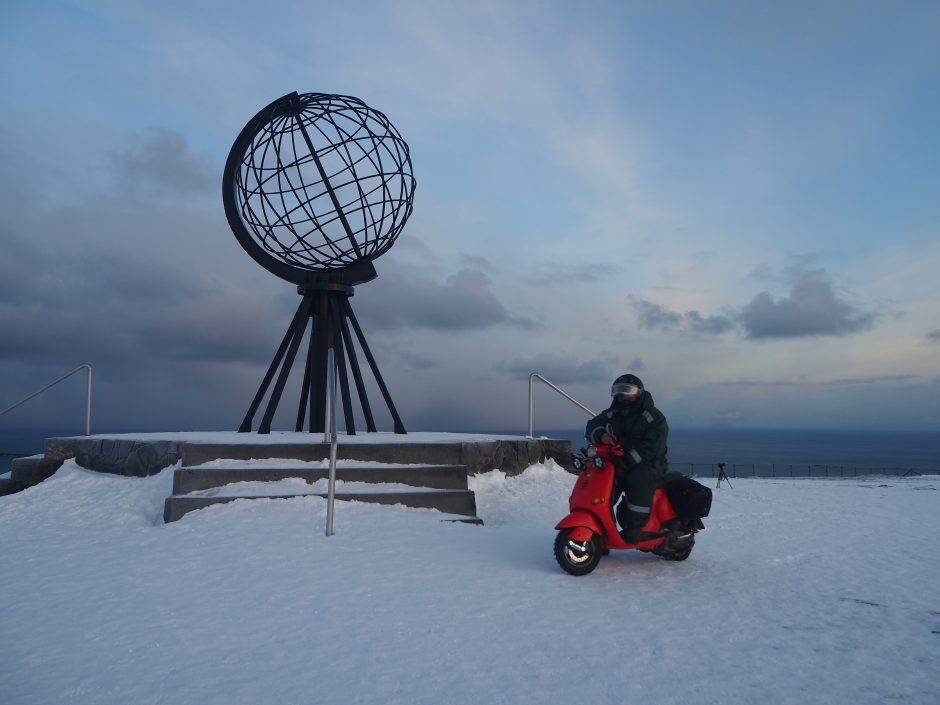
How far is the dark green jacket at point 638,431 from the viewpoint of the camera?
507 cm

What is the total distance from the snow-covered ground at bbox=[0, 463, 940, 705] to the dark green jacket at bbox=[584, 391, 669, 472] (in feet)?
2.65

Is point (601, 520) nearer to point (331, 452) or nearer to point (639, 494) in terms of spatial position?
point (639, 494)

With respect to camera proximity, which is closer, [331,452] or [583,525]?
[583,525]

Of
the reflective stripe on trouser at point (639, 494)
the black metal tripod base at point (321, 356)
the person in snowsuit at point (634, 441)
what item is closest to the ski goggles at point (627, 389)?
the person in snowsuit at point (634, 441)

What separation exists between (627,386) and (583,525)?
1031 mm

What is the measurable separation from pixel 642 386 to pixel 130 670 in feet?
11.9

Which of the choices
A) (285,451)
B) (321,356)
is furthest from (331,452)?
(321,356)

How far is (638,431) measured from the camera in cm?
523

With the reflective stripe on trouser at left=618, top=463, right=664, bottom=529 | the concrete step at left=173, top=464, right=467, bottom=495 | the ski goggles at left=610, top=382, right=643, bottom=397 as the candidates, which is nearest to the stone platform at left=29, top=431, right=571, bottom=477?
the concrete step at left=173, top=464, right=467, bottom=495

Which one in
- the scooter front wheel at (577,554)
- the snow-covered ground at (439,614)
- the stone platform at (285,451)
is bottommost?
the snow-covered ground at (439,614)

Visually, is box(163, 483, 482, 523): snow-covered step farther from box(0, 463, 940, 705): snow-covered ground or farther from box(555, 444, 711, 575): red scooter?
box(555, 444, 711, 575): red scooter

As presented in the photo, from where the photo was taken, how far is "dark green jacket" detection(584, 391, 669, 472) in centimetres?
507

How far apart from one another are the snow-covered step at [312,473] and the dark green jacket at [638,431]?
10.1 feet

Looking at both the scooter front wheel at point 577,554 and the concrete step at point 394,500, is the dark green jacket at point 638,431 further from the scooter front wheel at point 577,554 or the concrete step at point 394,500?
the concrete step at point 394,500
